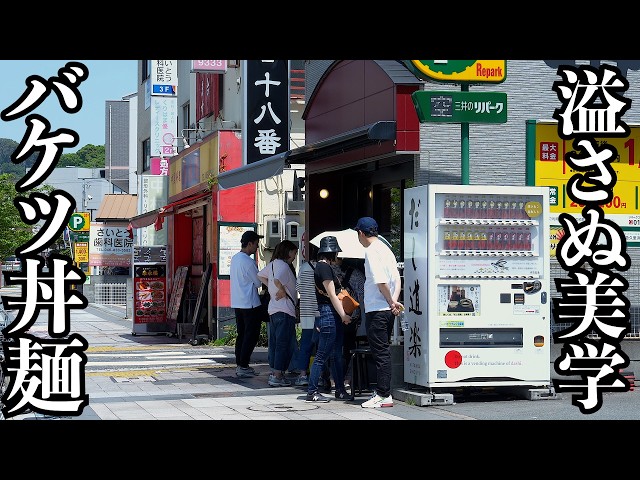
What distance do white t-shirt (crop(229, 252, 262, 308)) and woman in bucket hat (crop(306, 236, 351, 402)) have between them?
98.3 inches

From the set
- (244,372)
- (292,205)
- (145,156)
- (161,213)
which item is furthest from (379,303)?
(145,156)

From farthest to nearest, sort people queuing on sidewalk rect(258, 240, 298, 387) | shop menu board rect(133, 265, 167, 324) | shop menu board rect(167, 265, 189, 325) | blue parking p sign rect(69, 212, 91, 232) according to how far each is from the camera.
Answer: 1. blue parking p sign rect(69, 212, 91, 232)
2. shop menu board rect(133, 265, 167, 324)
3. shop menu board rect(167, 265, 189, 325)
4. people queuing on sidewalk rect(258, 240, 298, 387)

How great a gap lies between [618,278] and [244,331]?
18.9ft

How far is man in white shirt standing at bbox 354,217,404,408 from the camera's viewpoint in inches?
427

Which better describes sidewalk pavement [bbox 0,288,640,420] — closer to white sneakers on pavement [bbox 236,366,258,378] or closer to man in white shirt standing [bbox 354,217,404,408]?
white sneakers on pavement [bbox 236,366,258,378]

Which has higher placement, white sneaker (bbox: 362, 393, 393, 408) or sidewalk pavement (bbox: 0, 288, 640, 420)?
white sneaker (bbox: 362, 393, 393, 408)

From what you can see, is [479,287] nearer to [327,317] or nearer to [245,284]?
[327,317]

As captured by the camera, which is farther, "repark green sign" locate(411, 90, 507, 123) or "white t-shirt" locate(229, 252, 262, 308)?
"white t-shirt" locate(229, 252, 262, 308)

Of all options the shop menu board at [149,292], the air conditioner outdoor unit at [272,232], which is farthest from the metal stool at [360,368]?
the shop menu board at [149,292]

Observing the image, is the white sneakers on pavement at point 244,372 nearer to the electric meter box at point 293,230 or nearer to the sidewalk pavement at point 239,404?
the sidewalk pavement at point 239,404

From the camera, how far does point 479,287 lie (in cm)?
1122

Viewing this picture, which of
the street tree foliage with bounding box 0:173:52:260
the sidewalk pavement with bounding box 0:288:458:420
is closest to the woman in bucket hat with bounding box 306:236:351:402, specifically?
the sidewalk pavement with bounding box 0:288:458:420

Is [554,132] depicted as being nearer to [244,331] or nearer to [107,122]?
Result: [244,331]
